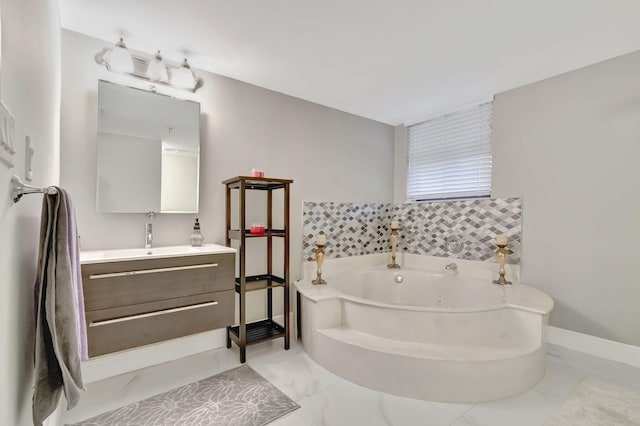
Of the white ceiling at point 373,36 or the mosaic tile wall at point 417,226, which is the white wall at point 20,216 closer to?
the white ceiling at point 373,36

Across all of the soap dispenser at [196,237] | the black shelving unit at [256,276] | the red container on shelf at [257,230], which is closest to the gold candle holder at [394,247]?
the black shelving unit at [256,276]

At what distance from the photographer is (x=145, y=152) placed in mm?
2279

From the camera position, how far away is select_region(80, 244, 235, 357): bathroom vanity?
1.79m

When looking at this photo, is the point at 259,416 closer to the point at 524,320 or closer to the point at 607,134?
the point at 524,320

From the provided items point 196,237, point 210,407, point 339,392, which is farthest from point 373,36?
point 210,407

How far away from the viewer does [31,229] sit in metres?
1.02

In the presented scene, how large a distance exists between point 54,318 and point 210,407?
1.30 meters

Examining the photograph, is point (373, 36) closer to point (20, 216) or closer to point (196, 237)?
point (196, 237)

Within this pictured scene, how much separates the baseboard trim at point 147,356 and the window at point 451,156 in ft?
9.06

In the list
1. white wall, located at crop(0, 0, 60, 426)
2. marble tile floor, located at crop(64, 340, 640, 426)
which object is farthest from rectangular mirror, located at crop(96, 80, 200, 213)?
marble tile floor, located at crop(64, 340, 640, 426)

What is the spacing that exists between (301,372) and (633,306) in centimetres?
254

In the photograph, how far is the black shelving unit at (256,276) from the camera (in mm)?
2338

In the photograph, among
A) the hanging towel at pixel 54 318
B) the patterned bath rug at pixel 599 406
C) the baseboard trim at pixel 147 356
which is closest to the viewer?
the hanging towel at pixel 54 318

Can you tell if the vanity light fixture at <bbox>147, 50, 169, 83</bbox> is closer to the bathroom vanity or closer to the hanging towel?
the bathroom vanity
